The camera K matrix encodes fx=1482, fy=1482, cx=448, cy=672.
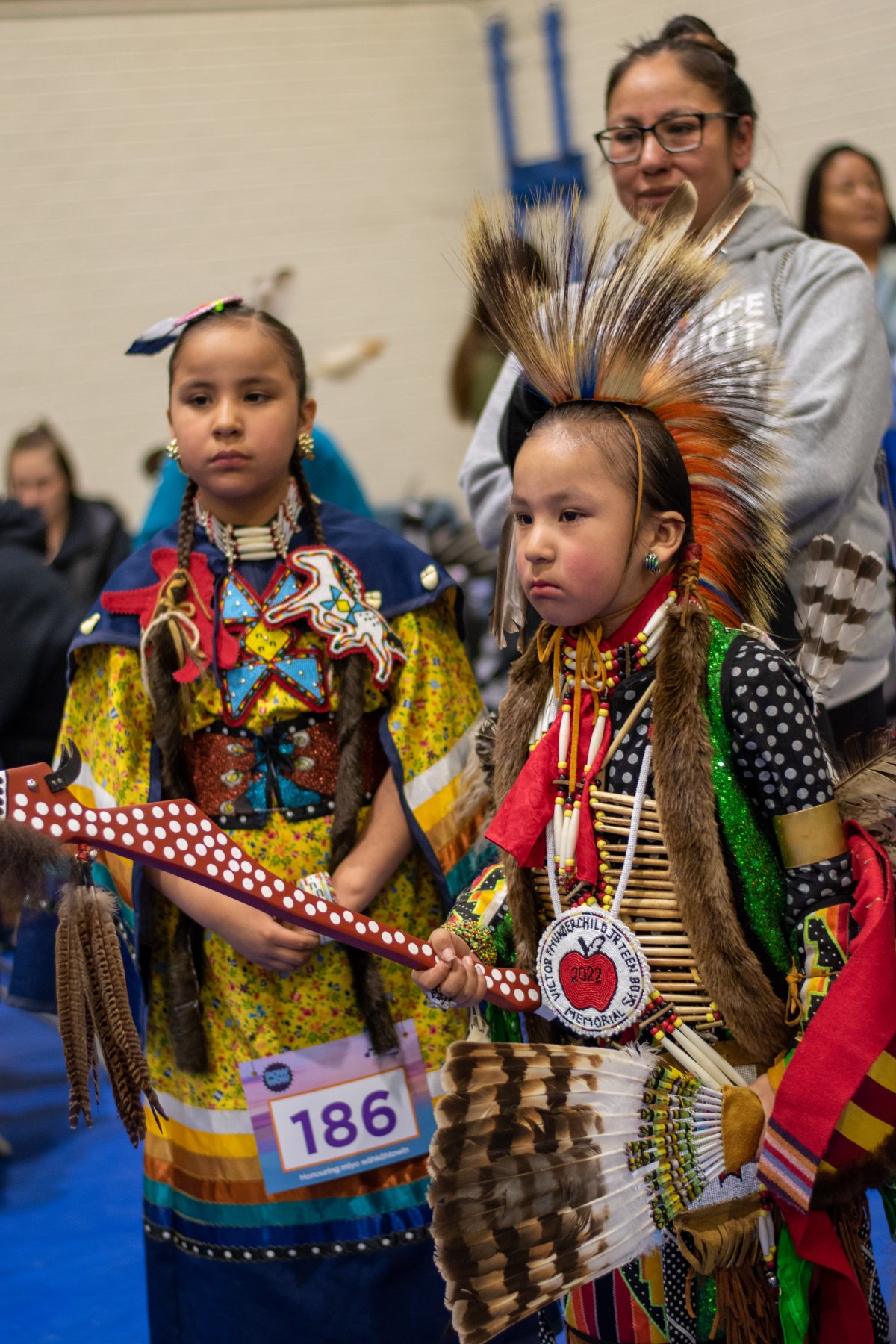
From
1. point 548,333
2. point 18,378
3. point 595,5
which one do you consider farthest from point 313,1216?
point 595,5

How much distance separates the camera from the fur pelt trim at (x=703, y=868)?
1334 millimetres

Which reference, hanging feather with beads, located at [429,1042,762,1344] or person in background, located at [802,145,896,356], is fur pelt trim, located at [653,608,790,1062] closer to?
hanging feather with beads, located at [429,1042,762,1344]

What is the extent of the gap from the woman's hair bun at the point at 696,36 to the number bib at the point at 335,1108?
1.40 m

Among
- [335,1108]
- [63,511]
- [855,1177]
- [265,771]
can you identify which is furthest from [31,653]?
[855,1177]

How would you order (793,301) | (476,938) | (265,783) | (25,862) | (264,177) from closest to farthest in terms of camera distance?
(25,862) → (476,938) → (265,783) → (793,301) → (264,177)

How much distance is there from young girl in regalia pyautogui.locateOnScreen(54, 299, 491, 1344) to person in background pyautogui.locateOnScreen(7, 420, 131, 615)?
8.71 ft

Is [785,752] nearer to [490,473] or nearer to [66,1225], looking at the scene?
[490,473]

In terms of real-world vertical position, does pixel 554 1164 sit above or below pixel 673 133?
below

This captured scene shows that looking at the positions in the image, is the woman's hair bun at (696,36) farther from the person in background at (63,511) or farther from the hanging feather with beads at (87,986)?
the person in background at (63,511)

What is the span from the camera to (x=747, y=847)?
1356mm

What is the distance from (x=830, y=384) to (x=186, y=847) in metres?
1.10

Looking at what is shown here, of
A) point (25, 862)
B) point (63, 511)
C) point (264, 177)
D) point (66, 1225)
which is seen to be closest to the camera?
point (25, 862)

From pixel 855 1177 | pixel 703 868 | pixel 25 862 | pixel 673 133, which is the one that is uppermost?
pixel 673 133

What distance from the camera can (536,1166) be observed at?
1.31 metres
